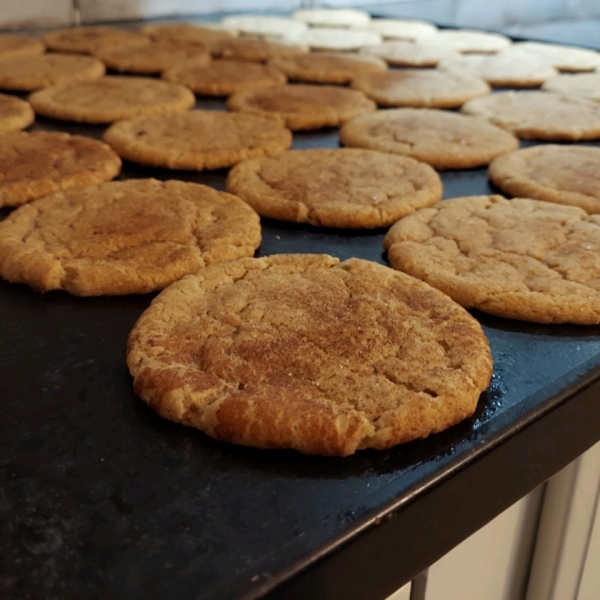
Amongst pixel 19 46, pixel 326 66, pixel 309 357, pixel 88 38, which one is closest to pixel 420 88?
pixel 326 66

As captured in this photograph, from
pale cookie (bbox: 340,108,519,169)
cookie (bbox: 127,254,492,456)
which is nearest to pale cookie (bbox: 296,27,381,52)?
pale cookie (bbox: 340,108,519,169)

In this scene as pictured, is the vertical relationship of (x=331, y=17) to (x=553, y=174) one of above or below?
above

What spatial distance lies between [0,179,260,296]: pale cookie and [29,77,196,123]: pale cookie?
541 millimetres

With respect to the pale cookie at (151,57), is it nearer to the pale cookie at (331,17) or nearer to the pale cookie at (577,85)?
the pale cookie at (331,17)

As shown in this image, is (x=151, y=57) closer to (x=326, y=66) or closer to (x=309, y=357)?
(x=326, y=66)

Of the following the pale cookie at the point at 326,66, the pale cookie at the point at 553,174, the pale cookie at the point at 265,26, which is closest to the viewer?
the pale cookie at the point at 553,174

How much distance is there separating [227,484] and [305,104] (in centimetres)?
147

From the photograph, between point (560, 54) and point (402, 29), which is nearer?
point (560, 54)

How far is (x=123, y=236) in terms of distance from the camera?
3.93 feet

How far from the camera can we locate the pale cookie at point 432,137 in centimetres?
164

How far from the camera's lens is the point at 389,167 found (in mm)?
1536

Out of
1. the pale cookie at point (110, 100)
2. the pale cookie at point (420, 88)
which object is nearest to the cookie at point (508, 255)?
the pale cookie at point (420, 88)

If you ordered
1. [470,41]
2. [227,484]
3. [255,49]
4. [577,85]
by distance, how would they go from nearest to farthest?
[227,484] < [577,85] < [255,49] < [470,41]

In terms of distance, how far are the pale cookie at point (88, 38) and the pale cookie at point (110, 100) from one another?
0.49 metres
